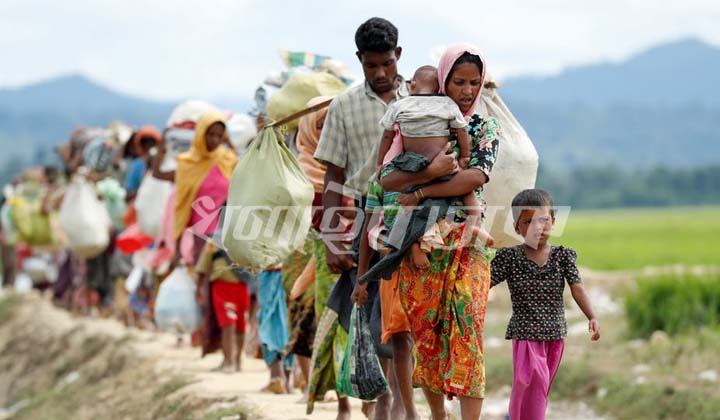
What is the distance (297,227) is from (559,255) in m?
1.54

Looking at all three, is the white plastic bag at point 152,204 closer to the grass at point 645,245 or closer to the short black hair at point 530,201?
the short black hair at point 530,201

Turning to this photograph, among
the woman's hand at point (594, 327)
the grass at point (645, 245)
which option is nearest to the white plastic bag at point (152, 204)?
the woman's hand at point (594, 327)

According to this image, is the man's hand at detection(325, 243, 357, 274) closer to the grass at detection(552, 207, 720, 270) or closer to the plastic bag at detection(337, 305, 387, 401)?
the plastic bag at detection(337, 305, 387, 401)

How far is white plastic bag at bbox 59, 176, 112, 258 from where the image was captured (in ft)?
47.2

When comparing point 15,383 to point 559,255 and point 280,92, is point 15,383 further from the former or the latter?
point 559,255

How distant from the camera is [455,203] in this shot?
17.8 feet

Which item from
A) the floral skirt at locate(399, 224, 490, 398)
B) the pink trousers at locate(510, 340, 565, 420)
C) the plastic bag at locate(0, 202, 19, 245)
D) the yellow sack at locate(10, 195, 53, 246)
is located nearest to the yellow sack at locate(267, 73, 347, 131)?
the floral skirt at locate(399, 224, 490, 398)

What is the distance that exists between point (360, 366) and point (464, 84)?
147 cm

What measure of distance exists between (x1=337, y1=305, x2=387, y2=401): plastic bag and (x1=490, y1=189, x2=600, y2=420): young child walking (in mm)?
659

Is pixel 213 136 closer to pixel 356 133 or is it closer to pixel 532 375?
pixel 356 133

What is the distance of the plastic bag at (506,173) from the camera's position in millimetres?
5855

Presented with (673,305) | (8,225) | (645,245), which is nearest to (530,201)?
(673,305)

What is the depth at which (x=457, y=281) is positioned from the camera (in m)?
5.40

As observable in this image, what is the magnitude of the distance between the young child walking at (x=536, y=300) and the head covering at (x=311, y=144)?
175 centimetres
